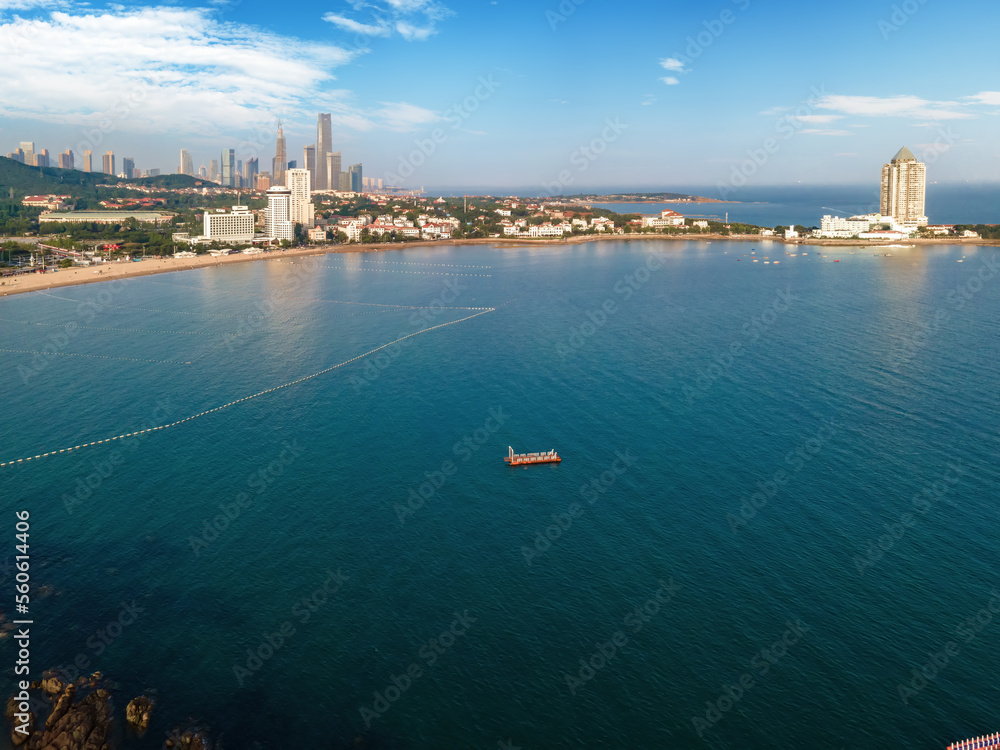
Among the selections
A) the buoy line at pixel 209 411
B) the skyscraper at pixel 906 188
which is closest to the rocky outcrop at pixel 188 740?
the buoy line at pixel 209 411

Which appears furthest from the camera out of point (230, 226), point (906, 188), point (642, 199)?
point (642, 199)

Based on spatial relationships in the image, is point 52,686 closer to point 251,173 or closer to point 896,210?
point 896,210

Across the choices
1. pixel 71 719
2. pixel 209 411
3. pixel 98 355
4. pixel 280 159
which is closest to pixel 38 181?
pixel 280 159

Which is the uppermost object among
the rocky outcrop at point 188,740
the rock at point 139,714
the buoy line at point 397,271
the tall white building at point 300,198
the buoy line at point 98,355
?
the tall white building at point 300,198

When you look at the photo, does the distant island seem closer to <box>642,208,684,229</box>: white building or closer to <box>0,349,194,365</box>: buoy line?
<box>642,208,684,229</box>: white building

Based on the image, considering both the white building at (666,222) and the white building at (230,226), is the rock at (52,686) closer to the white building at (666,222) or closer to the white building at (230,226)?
the white building at (230,226)

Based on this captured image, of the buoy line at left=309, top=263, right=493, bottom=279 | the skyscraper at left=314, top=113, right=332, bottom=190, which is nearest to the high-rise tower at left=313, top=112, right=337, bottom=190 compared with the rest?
the skyscraper at left=314, top=113, right=332, bottom=190
